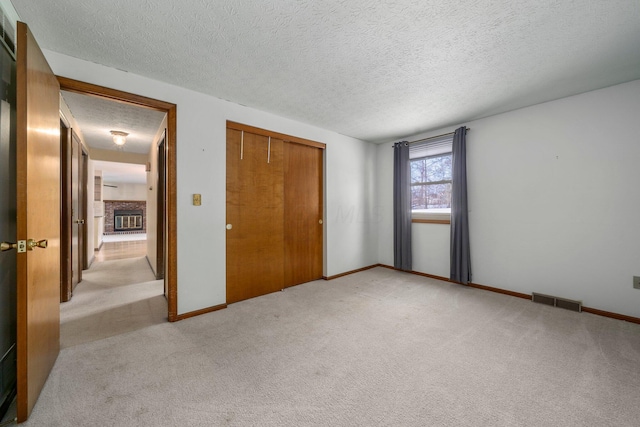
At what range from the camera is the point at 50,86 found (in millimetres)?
1779

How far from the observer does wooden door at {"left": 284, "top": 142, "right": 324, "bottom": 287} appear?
377 centimetres

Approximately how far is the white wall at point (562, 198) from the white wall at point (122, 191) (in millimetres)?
13852

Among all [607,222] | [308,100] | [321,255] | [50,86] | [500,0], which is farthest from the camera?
[321,255]

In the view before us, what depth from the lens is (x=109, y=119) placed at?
3646 mm

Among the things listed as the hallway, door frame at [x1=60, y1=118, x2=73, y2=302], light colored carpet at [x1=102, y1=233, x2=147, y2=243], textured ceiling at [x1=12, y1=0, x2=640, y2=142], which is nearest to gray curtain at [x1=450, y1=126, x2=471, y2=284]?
textured ceiling at [x1=12, y1=0, x2=640, y2=142]

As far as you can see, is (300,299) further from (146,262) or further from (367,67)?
(146,262)

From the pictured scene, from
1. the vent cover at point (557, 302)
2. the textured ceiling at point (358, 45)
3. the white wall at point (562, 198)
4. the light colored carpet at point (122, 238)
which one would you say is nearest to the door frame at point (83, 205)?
the textured ceiling at point (358, 45)

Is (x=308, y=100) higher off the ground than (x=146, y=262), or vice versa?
(x=308, y=100)

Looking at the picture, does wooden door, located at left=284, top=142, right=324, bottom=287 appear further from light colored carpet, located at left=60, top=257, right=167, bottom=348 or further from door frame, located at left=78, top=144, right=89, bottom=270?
door frame, located at left=78, top=144, right=89, bottom=270

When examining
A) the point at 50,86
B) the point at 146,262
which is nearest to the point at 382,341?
the point at 50,86

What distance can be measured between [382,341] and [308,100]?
2.69 m

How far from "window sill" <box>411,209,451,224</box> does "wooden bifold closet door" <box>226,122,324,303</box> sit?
1.69 m

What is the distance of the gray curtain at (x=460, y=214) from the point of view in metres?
3.75

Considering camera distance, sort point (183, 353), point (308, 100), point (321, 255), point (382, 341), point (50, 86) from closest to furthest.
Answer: point (50, 86), point (183, 353), point (382, 341), point (308, 100), point (321, 255)
